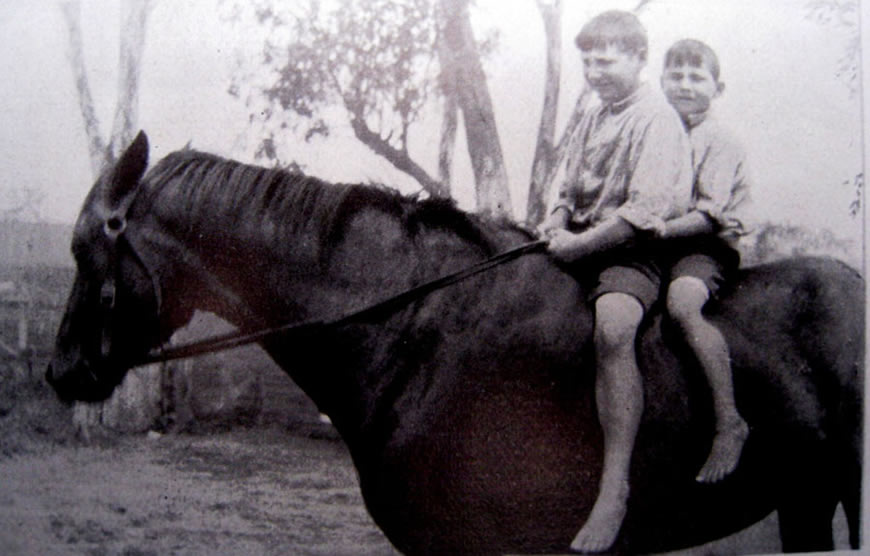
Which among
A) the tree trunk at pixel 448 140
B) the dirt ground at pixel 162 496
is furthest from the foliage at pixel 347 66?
the dirt ground at pixel 162 496

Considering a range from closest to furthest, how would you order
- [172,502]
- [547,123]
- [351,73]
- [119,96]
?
[172,502], [119,96], [351,73], [547,123]

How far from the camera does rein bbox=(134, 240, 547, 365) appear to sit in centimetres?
281

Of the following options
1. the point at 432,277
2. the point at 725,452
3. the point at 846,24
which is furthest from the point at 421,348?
the point at 846,24

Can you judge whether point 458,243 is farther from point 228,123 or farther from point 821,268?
point 821,268

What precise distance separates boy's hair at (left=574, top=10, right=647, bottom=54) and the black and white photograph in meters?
0.01

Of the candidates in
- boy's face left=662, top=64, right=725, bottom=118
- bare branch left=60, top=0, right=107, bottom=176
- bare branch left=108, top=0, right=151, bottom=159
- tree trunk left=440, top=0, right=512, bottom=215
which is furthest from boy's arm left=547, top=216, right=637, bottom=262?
bare branch left=60, top=0, right=107, bottom=176

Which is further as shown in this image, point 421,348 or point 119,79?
point 119,79

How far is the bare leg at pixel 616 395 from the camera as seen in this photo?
2.82m

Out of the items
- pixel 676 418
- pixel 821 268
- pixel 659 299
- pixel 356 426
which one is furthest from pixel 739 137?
pixel 356 426

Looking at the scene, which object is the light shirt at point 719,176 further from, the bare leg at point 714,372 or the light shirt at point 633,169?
the bare leg at point 714,372

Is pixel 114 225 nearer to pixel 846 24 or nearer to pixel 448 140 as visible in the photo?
pixel 448 140

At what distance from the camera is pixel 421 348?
2824 millimetres

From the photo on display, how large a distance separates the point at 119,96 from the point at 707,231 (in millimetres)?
2494

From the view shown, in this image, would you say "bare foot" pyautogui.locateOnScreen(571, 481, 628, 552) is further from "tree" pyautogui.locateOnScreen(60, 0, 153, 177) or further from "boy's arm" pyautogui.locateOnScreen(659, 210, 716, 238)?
"tree" pyautogui.locateOnScreen(60, 0, 153, 177)
